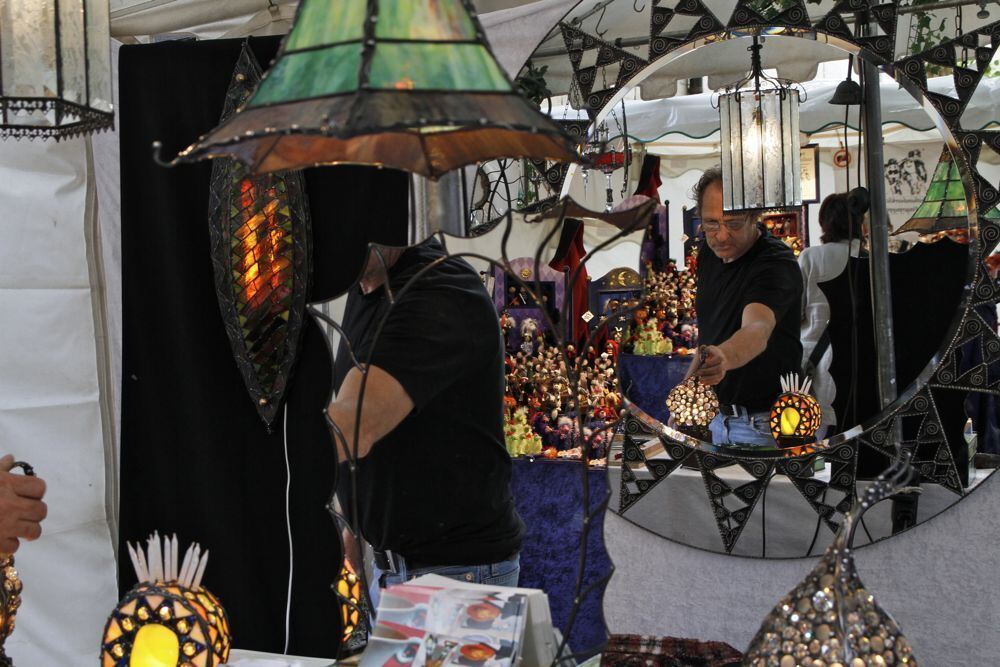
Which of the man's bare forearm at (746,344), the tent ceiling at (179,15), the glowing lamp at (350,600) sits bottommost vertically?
the glowing lamp at (350,600)

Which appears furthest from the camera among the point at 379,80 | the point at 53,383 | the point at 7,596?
the point at 53,383

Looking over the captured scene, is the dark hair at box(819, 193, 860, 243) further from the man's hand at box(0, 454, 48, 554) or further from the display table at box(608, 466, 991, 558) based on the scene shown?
the man's hand at box(0, 454, 48, 554)

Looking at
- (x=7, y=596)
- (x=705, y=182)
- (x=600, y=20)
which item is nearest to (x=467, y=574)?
(x=7, y=596)

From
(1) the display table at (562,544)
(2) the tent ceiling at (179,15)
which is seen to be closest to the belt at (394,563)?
(1) the display table at (562,544)

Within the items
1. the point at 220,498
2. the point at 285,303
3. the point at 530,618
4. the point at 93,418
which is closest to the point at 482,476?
the point at 530,618

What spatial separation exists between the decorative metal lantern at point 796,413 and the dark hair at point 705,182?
0.41 m

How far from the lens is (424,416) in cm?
165

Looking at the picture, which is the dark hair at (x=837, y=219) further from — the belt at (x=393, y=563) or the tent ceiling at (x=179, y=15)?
the tent ceiling at (x=179, y=15)

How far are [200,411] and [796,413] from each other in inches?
59.0

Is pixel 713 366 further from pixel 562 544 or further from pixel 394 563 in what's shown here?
pixel 394 563

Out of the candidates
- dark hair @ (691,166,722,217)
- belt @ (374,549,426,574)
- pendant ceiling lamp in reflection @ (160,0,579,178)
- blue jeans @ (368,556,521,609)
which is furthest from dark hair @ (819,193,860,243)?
pendant ceiling lamp in reflection @ (160,0,579,178)

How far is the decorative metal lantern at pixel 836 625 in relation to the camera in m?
1.12

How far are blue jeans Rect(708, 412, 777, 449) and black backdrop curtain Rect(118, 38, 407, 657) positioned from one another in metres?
0.98

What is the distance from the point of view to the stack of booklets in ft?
4.44
